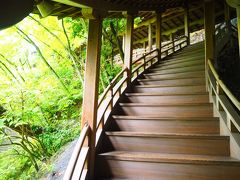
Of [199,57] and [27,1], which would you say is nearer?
[27,1]

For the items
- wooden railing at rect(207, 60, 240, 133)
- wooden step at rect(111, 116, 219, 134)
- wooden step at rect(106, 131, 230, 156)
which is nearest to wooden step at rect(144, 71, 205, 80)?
wooden railing at rect(207, 60, 240, 133)

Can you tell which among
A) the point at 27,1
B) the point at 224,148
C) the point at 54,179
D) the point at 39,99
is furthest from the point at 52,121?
the point at 27,1

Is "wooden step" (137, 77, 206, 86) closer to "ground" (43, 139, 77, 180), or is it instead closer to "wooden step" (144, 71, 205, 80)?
"wooden step" (144, 71, 205, 80)

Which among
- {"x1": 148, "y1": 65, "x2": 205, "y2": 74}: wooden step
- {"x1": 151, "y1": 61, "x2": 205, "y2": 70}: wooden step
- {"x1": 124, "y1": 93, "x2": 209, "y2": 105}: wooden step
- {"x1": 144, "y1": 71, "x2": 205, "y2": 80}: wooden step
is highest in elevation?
{"x1": 151, "y1": 61, "x2": 205, "y2": 70}: wooden step

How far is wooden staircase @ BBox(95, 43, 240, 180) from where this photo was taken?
9.52ft

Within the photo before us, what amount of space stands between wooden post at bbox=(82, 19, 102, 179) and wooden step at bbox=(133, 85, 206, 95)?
183 cm

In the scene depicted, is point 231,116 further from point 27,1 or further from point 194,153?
point 27,1

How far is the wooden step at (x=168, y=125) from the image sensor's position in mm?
3570

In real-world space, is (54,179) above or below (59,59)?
below

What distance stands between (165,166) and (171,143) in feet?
1.48

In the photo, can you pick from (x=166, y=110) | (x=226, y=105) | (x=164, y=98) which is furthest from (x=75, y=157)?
(x=164, y=98)

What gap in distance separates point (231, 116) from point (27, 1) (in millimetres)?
2836

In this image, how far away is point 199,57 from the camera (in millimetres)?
6383

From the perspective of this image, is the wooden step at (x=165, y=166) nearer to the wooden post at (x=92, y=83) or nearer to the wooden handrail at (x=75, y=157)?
the wooden post at (x=92, y=83)
